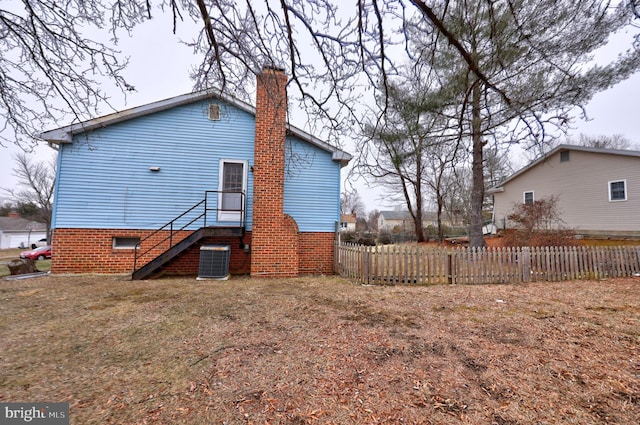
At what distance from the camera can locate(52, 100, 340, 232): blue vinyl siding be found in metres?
8.05

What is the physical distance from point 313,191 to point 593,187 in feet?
54.9

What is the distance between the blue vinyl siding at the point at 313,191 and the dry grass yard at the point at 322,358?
3.72m

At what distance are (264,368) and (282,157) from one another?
626 centimetres

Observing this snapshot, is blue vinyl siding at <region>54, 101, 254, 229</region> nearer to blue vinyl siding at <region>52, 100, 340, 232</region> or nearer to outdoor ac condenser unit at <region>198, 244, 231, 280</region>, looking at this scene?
blue vinyl siding at <region>52, 100, 340, 232</region>

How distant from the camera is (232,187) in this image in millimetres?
8898

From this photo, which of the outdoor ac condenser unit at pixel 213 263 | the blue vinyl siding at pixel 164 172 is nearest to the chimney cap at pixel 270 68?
the blue vinyl siding at pixel 164 172

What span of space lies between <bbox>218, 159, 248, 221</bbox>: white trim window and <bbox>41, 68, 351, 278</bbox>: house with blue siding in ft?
0.11

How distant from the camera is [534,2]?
13.9ft

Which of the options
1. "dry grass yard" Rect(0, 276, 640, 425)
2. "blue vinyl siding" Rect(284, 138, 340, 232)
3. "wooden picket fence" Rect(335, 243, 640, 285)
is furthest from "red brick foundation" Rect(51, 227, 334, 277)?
"dry grass yard" Rect(0, 276, 640, 425)

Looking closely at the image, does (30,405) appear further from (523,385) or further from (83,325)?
(523,385)

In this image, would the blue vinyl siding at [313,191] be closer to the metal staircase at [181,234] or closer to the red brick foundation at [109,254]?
the metal staircase at [181,234]

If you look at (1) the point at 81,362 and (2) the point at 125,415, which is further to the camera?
(1) the point at 81,362

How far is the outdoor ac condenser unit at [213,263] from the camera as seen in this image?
770cm

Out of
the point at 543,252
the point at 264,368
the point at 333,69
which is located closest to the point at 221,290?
the point at 264,368
